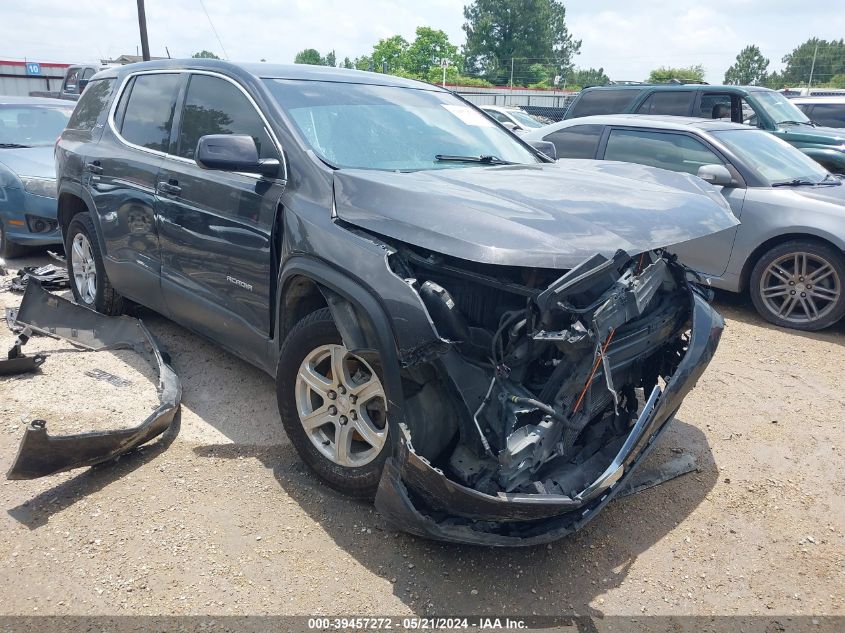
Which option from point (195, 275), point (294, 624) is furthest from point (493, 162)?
point (294, 624)

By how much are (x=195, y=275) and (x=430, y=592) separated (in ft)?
7.63

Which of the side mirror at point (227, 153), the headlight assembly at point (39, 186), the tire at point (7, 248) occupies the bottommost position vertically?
the tire at point (7, 248)

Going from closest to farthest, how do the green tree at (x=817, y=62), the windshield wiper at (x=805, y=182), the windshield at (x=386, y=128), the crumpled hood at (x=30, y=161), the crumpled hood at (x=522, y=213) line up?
the crumpled hood at (x=522, y=213), the windshield at (x=386, y=128), the windshield wiper at (x=805, y=182), the crumpled hood at (x=30, y=161), the green tree at (x=817, y=62)

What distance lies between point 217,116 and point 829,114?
1284 cm

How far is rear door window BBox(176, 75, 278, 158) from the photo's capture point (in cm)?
356

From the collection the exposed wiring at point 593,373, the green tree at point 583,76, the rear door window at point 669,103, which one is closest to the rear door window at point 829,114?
the rear door window at point 669,103

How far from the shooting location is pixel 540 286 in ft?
8.52

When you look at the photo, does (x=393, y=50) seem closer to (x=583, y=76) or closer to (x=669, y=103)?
(x=583, y=76)

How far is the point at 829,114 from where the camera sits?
12.8 meters

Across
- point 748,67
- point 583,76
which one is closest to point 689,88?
point 583,76

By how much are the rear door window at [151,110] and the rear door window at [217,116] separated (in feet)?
0.72

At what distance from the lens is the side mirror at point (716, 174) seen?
5816 millimetres

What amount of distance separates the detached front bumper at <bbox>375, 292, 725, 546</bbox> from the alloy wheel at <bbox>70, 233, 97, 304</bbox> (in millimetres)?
3733

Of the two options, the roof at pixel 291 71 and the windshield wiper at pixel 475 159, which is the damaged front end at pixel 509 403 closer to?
the windshield wiper at pixel 475 159
